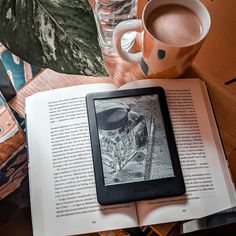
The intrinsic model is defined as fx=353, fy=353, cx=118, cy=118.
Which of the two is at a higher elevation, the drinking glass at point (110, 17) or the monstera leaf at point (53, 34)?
the drinking glass at point (110, 17)

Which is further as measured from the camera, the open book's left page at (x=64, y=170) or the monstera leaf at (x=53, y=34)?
the open book's left page at (x=64, y=170)

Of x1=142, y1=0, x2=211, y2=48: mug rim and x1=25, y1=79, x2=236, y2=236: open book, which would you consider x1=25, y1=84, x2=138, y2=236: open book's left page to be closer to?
x1=25, y1=79, x2=236, y2=236: open book

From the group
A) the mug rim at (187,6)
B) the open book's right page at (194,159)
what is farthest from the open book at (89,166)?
the mug rim at (187,6)

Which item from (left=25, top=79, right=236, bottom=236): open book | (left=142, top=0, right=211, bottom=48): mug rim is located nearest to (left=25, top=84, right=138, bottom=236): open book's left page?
(left=25, top=79, right=236, bottom=236): open book

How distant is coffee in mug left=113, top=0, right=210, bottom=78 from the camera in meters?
0.50

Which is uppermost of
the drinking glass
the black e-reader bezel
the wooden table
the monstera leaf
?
the drinking glass

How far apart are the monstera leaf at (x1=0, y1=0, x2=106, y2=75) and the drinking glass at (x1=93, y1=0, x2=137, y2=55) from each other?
0.68 ft

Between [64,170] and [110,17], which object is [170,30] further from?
[64,170]

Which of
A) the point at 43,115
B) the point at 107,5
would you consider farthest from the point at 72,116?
the point at 107,5

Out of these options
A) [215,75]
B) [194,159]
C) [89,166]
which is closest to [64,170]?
[89,166]

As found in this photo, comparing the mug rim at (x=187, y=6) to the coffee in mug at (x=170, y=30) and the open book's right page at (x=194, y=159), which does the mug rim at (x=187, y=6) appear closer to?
the coffee in mug at (x=170, y=30)

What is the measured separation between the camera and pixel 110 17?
0.59 metres

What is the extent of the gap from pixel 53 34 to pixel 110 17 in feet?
0.84

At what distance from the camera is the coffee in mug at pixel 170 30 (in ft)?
1.63
